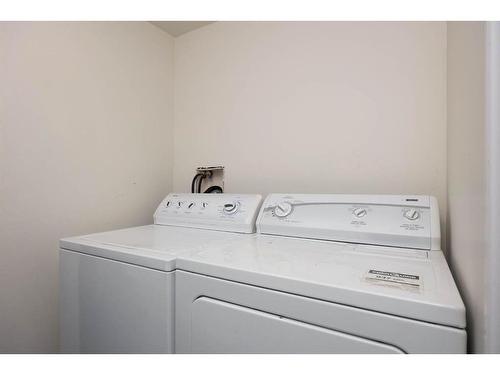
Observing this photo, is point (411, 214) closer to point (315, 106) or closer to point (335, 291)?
point (335, 291)

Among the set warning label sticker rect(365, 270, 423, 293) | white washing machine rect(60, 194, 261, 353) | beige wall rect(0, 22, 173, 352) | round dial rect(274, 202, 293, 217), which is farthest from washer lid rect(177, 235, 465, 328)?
beige wall rect(0, 22, 173, 352)

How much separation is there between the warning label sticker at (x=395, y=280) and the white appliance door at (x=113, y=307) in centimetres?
54

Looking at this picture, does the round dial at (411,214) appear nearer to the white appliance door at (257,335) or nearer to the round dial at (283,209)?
the round dial at (283,209)

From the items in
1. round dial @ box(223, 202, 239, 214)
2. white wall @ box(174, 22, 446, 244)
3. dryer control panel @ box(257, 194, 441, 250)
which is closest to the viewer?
dryer control panel @ box(257, 194, 441, 250)

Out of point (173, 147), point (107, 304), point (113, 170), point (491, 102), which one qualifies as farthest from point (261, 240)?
point (173, 147)

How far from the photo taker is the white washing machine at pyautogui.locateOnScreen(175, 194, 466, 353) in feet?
1.60

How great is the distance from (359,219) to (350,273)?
16.2 inches

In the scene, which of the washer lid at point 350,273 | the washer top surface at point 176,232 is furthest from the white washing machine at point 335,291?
the washer top surface at point 176,232

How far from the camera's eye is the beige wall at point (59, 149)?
41.1 inches

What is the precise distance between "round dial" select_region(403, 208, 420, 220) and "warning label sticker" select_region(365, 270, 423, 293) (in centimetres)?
37

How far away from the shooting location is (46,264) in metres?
1.16

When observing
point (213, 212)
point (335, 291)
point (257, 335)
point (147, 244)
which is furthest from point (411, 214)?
point (147, 244)

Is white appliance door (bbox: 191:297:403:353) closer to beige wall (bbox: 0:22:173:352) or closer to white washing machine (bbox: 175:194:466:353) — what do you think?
white washing machine (bbox: 175:194:466:353)
